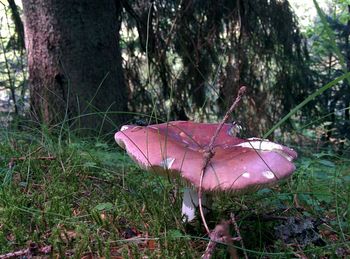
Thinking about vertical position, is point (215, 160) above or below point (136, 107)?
below

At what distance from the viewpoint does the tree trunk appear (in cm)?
352

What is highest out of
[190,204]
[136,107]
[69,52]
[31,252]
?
[69,52]

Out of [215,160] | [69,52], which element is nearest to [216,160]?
[215,160]

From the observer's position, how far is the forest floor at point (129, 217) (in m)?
1.56

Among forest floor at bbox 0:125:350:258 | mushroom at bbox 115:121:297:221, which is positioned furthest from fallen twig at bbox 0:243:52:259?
mushroom at bbox 115:121:297:221

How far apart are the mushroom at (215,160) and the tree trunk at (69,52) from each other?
1.97m

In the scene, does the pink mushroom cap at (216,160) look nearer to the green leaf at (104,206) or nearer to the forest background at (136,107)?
the forest background at (136,107)

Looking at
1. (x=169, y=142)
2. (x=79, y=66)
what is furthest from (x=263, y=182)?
(x=79, y=66)

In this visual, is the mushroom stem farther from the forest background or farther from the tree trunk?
the tree trunk

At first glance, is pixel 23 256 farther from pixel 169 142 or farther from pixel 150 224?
pixel 169 142

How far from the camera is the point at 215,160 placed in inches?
58.7

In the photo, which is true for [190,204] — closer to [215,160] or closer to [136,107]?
[215,160]

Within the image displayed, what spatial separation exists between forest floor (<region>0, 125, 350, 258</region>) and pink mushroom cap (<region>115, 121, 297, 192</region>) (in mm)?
99

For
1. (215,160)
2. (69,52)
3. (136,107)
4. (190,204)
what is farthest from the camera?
(136,107)
